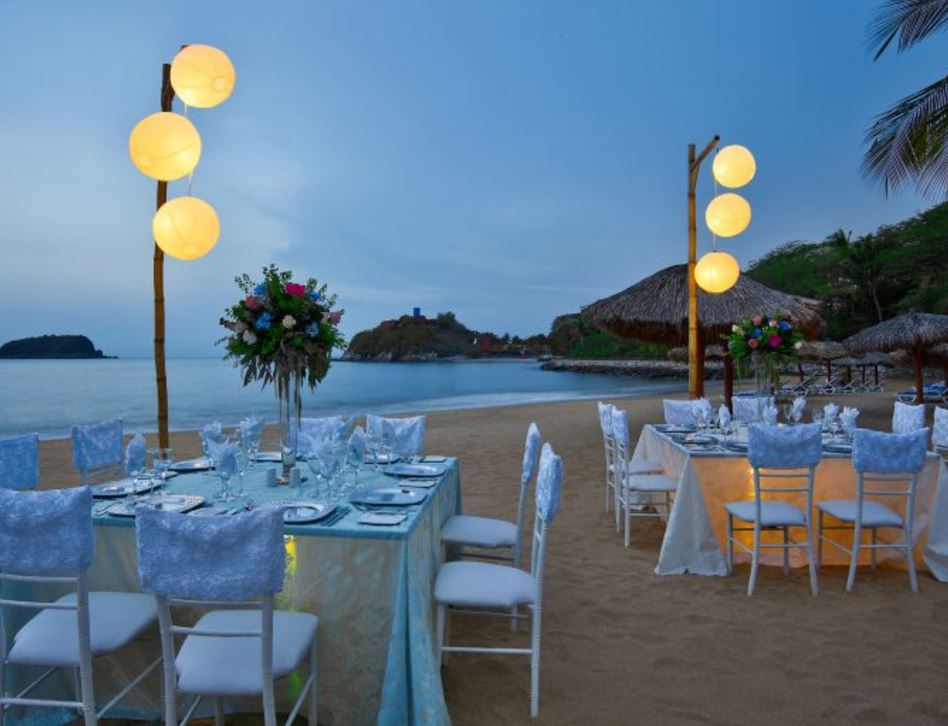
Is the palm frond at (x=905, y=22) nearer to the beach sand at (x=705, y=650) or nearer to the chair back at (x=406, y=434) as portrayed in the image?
the beach sand at (x=705, y=650)

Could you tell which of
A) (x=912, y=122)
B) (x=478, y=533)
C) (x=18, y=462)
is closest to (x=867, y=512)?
(x=478, y=533)

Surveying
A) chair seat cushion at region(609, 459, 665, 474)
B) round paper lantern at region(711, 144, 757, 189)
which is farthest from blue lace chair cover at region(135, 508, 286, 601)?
round paper lantern at region(711, 144, 757, 189)

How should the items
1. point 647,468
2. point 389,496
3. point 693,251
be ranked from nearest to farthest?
point 389,496 < point 647,468 < point 693,251

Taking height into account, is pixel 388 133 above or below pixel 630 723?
above

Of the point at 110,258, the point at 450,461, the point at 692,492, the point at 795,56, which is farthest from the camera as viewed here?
the point at 110,258

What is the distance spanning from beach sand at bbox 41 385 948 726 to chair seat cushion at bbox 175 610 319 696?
0.56 meters

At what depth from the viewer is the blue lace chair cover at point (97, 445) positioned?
3604mm

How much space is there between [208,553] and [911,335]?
14461mm

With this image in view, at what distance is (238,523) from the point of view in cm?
162

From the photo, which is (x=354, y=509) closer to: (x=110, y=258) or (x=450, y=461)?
(x=450, y=461)

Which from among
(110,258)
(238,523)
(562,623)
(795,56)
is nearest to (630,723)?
(562,623)

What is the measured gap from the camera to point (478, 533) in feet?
10.6

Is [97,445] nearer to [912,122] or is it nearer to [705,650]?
[705,650]

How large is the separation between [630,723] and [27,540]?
2.18m
